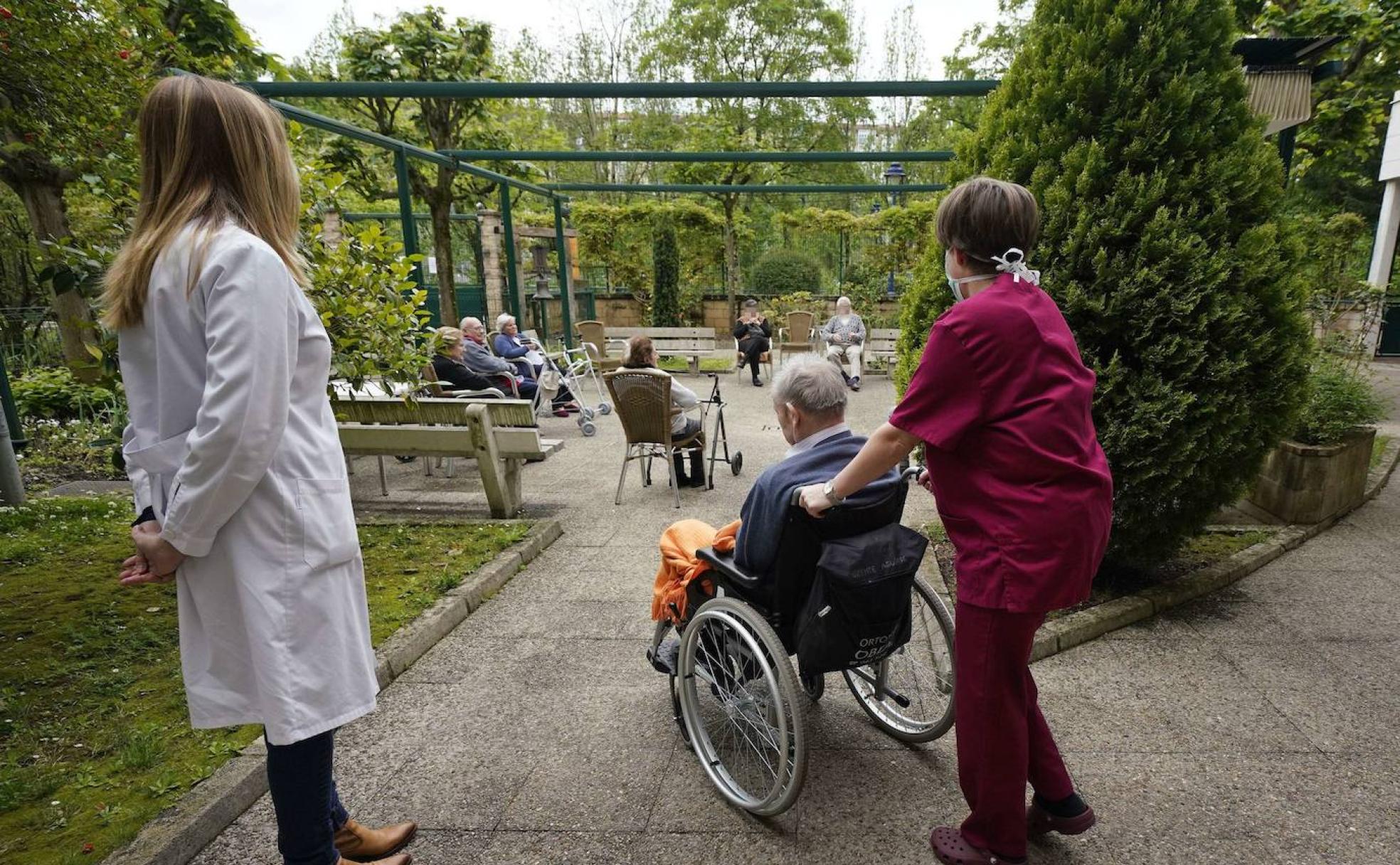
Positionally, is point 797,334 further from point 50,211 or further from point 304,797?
point 304,797

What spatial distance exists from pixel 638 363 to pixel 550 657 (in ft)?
11.3

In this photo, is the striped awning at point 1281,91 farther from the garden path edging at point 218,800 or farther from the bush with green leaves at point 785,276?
the bush with green leaves at point 785,276

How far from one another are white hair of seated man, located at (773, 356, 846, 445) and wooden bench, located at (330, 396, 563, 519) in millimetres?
2744

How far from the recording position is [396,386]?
16.8 feet

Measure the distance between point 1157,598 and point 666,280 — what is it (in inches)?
633

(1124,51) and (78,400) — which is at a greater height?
(1124,51)

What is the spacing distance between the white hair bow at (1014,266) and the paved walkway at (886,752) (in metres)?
1.54

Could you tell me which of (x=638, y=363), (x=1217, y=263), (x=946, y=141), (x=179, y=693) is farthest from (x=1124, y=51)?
(x=946, y=141)

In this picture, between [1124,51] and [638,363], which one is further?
[638,363]

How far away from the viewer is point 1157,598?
11.3 ft

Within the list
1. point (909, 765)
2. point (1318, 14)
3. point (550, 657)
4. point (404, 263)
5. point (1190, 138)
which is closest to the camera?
point (909, 765)

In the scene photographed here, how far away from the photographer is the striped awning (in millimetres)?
4555

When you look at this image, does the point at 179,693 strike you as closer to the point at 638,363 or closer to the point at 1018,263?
the point at 1018,263

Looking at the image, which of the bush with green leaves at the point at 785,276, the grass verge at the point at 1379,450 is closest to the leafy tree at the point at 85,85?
the grass verge at the point at 1379,450
